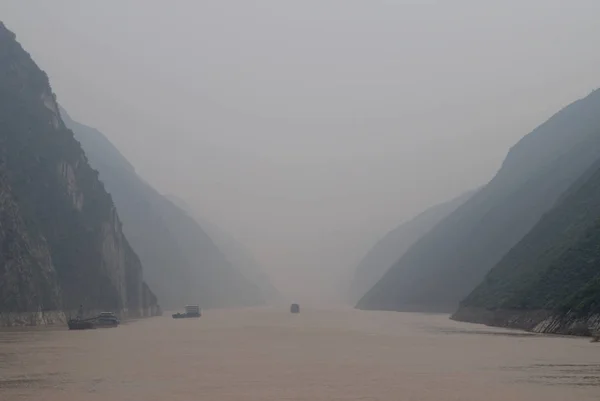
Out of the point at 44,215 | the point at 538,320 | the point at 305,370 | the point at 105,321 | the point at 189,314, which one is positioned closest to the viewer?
the point at 305,370

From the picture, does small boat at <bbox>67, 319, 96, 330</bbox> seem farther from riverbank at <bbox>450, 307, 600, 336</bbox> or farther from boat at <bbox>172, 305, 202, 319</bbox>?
boat at <bbox>172, 305, 202, 319</bbox>

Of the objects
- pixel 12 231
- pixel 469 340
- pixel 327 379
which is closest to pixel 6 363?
pixel 327 379

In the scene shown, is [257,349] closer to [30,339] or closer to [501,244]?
[30,339]

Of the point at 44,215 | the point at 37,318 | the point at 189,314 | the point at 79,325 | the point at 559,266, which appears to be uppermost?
the point at 44,215

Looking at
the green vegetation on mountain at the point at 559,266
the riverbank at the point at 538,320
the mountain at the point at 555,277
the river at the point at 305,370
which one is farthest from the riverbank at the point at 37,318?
the green vegetation on mountain at the point at 559,266

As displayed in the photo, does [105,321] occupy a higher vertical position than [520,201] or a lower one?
lower

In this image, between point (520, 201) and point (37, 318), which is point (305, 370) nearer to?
point (37, 318)

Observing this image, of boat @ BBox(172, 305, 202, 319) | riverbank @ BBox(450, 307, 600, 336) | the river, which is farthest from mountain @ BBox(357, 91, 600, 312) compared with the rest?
the river

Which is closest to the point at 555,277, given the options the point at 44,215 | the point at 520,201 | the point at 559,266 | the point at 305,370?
the point at 559,266
